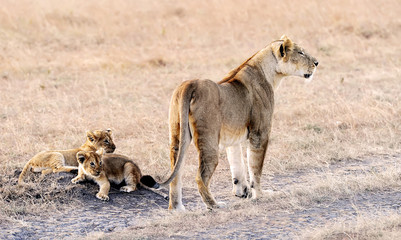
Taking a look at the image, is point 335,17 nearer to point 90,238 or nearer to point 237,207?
point 237,207

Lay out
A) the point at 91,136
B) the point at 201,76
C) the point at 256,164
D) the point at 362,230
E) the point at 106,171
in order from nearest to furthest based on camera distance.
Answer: the point at 362,230 → the point at 256,164 → the point at 106,171 → the point at 91,136 → the point at 201,76

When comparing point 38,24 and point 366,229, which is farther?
point 38,24

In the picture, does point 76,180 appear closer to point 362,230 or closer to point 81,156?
point 81,156

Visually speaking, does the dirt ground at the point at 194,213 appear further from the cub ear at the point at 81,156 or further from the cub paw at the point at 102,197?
the cub ear at the point at 81,156

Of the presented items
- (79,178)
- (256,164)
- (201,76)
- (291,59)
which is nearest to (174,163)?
(256,164)

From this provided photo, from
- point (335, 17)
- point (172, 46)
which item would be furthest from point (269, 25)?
point (172, 46)

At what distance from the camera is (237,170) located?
251 inches

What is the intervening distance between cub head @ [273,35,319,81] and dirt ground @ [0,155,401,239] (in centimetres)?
112

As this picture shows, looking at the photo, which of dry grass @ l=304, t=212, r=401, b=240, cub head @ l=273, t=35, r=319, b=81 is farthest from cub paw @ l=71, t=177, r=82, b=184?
dry grass @ l=304, t=212, r=401, b=240

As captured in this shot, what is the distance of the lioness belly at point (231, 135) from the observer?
5715 mm

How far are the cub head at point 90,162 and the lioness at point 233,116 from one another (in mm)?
886

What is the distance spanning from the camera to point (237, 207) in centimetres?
585

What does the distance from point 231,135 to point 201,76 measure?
6.68m

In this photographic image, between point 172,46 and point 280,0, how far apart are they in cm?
492
